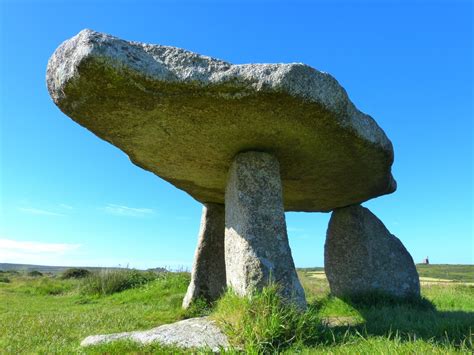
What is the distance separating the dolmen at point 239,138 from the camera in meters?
4.66

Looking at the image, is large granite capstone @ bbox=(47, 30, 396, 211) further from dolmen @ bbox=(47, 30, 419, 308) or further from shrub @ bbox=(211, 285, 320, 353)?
shrub @ bbox=(211, 285, 320, 353)

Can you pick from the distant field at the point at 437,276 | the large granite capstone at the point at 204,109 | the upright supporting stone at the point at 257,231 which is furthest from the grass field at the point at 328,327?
the distant field at the point at 437,276

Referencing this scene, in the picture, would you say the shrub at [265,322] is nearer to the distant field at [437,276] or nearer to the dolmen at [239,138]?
the dolmen at [239,138]

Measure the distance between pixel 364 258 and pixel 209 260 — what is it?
11.0ft

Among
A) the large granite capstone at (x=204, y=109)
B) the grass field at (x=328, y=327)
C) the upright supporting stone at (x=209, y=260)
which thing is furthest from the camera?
the upright supporting stone at (x=209, y=260)

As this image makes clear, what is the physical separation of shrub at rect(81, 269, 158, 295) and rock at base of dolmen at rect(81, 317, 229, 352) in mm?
9289

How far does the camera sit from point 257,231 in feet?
19.0

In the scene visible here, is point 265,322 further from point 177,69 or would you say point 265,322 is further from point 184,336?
point 177,69

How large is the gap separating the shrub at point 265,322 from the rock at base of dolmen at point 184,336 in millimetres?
135

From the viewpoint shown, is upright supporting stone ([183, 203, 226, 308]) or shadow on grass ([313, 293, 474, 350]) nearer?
shadow on grass ([313, 293, 474, 350])

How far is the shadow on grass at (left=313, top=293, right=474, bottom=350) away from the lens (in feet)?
15.7

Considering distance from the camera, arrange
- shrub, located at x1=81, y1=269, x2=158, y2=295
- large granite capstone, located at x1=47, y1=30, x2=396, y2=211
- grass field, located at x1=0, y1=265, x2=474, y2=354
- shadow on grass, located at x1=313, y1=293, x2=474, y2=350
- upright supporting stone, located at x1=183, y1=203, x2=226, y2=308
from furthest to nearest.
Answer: shrub, located at x1=81, y1=269, x2=158, y2=295
upright supporting stone, located at x1=183, y1=203, x2=226, y2=308
shadow on grass, located at x1=313, y1=293, x2=474, y2=350
large granite capstone, located at x1=47, y1=30, x2=396, y2=211
grass field, located at x1=0, y1=265, x2=474, y2=354

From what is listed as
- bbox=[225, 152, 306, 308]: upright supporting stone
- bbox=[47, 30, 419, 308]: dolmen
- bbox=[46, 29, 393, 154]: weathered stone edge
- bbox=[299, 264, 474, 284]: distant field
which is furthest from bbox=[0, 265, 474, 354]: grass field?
bbox=[299, 264, 474, 284]: distant field

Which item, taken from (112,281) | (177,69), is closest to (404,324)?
(177,69)
